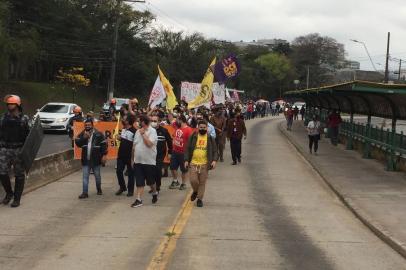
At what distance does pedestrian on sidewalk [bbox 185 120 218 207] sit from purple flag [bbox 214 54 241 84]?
44.7 feet

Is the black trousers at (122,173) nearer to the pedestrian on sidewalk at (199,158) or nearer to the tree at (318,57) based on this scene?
the pedestrian on sidewalk at (199,158)

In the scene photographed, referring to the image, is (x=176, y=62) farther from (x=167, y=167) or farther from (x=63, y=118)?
(x=167, y=167)

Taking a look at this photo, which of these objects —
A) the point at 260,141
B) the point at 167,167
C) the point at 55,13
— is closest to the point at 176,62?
the point at 55,13

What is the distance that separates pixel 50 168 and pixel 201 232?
20.4 ft

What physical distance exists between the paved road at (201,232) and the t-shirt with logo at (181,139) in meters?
1.08

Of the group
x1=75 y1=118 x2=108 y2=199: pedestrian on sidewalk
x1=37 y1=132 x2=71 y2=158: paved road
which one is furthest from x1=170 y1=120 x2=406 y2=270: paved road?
x1=37 y1=132 x2=71 y2=158: paved road

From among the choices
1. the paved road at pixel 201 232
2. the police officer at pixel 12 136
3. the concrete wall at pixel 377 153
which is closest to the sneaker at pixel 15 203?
the paved road at pixel 201 232

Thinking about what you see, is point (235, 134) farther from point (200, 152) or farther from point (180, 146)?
point (200, 152)

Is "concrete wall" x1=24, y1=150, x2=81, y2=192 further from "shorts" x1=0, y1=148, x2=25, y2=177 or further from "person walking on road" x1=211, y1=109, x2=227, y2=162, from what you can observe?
"person walking on road" x1=211, y1=109, x2=227, y2=162

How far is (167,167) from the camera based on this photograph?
15.6 metres

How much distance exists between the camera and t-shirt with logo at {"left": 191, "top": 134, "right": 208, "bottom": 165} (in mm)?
11289

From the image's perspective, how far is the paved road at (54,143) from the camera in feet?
66.2

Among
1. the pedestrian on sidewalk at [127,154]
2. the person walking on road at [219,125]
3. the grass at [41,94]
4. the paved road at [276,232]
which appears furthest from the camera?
the grass at [41,94]

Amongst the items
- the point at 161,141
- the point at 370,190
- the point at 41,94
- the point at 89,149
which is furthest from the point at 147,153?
Answer: the point at 41,94
